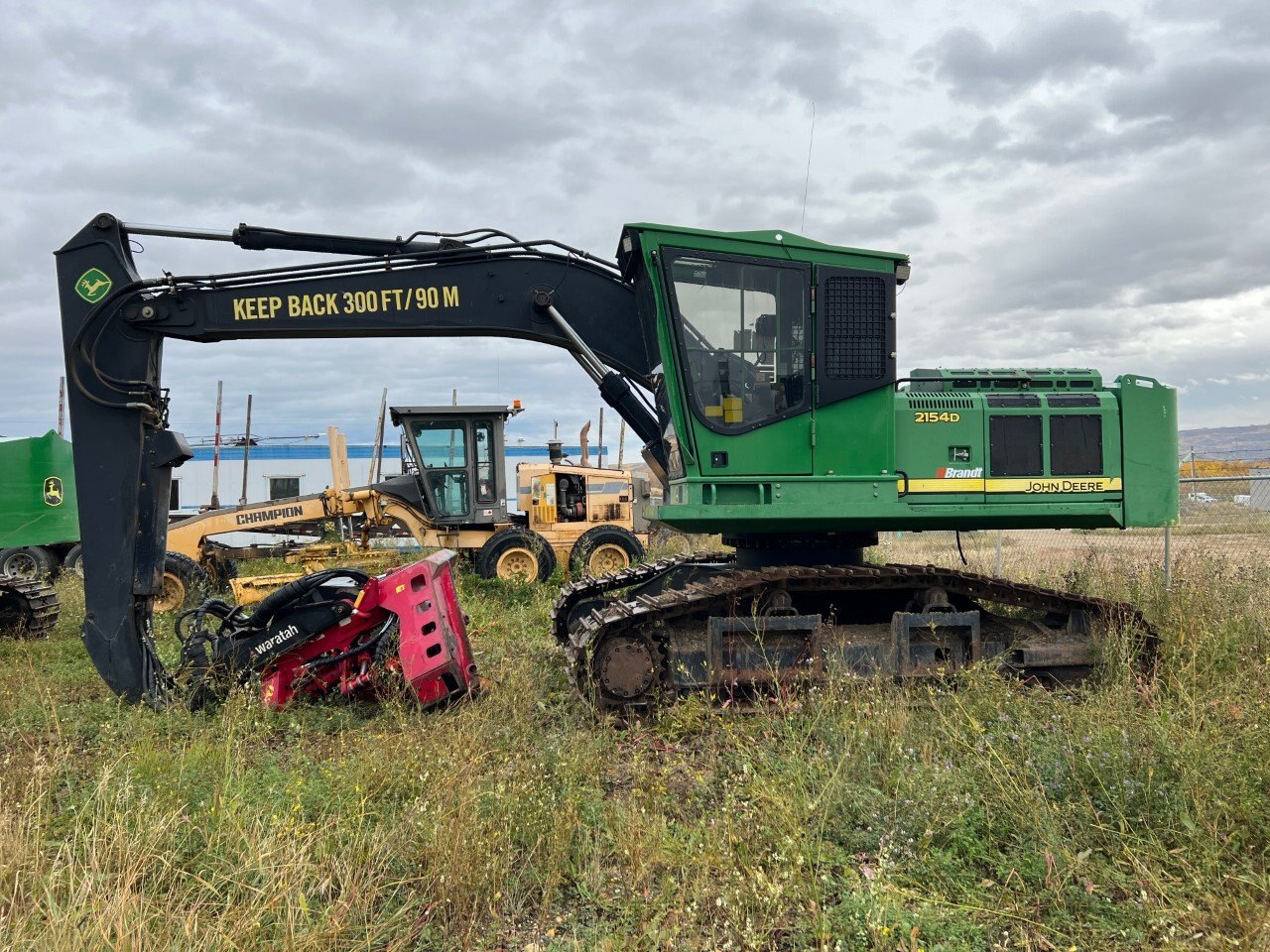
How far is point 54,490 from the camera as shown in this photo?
17.5 meters

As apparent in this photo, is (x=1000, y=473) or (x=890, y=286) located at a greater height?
(x=890, y=286)

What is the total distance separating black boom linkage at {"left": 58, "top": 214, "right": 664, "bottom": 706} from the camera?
645cm

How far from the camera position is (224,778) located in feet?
14.7

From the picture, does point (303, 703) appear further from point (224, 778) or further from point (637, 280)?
point (637, 280)

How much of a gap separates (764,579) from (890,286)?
2.33m

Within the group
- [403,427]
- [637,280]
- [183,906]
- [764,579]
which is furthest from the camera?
[403,427]

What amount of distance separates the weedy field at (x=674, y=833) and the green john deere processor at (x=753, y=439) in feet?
2.74

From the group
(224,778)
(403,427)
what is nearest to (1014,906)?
(224,778)

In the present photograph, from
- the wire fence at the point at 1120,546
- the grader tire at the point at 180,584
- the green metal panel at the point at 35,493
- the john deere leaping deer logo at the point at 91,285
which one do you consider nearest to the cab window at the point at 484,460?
the grader tire at the point at 180,584

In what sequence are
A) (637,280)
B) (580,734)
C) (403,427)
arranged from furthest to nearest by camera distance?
(403,427) → (637,280) → (580,734)

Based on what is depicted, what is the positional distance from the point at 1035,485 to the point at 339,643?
5.25 metres

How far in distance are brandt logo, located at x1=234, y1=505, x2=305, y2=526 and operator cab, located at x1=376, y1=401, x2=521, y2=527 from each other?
1505 mm

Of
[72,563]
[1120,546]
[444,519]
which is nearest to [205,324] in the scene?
[444,519]

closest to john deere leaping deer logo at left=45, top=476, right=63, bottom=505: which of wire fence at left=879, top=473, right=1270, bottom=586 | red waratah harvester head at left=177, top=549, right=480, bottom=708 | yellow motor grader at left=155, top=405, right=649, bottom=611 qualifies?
yellow motor grader at left=155, top=405, right=649, bottom=611
